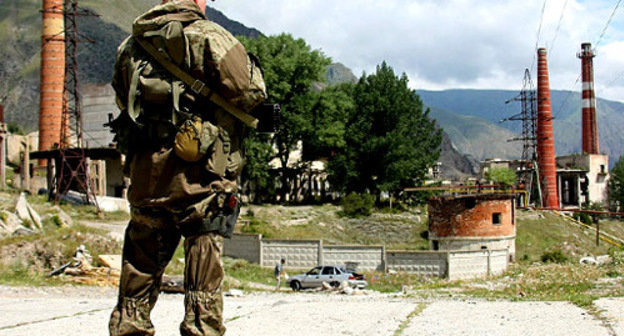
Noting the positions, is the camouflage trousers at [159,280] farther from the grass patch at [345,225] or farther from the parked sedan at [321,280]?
the grass patch at [345,225]

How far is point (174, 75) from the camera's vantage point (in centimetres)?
416

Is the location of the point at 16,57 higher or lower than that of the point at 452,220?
higher

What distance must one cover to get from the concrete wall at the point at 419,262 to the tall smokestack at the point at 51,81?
31298 mm

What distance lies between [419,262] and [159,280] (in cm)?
2208

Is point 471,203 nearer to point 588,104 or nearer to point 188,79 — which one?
point 188,79

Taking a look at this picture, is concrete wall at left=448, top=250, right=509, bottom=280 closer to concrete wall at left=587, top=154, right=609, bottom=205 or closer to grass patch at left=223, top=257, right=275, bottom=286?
grass patch at left=223, top=257, right=275, bottom=286

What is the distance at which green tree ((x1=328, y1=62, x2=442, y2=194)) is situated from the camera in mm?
43844

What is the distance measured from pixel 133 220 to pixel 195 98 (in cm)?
92

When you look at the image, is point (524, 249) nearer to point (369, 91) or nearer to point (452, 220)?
point (452, 220)

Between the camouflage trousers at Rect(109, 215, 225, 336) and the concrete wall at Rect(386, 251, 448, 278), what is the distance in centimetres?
2181

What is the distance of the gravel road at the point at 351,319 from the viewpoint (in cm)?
520

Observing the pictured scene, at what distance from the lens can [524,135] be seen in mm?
63688

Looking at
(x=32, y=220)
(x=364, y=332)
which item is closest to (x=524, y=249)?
(x=32, y=220)

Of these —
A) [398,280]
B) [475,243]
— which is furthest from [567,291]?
[475,243]
